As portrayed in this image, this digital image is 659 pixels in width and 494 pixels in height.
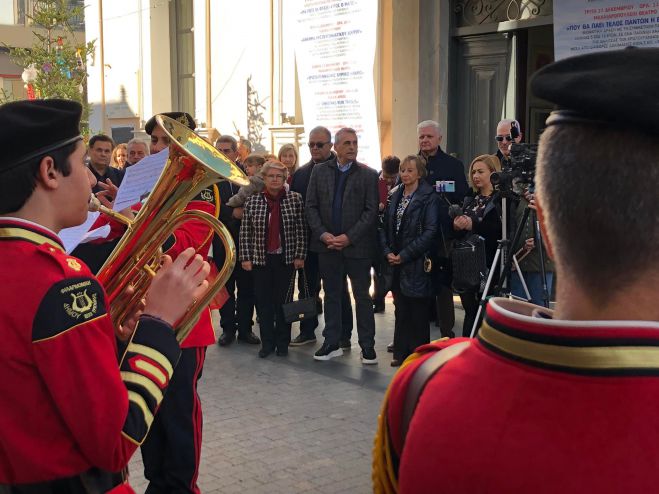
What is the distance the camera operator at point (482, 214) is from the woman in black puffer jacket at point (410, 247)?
0.26 m

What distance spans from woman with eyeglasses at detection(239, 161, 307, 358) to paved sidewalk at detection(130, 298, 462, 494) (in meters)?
0.29

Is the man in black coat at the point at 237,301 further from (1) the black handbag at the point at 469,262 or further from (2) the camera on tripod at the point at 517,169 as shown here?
(2) the camera on tripod at the point at 517,169

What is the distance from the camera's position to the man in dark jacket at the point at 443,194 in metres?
7.30

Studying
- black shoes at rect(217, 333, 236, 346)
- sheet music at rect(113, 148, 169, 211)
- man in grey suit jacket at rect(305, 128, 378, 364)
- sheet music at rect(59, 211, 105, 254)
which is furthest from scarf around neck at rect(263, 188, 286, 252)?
sheet music at rect(59, 211, 105, 254)

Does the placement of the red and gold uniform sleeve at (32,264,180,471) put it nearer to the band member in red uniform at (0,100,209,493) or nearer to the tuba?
the band member in red uniform at (0,100,209,493)

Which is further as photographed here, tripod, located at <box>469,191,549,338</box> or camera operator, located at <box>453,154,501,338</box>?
camera operator, located at <box>453,154,501,338</box>

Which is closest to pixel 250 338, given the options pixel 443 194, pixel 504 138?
pixel 443 194

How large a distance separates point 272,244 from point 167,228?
5.30 m

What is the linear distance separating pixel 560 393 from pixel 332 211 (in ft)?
21.7

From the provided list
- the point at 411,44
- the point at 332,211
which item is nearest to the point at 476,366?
the point at 332,211

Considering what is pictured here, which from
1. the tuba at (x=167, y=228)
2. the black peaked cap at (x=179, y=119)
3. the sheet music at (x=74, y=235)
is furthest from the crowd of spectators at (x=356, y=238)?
the tuba at (x=167, y=228)

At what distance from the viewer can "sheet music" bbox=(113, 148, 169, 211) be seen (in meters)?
3.79

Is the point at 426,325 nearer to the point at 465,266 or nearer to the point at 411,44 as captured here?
the point at 465,266

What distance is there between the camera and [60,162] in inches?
89.7
